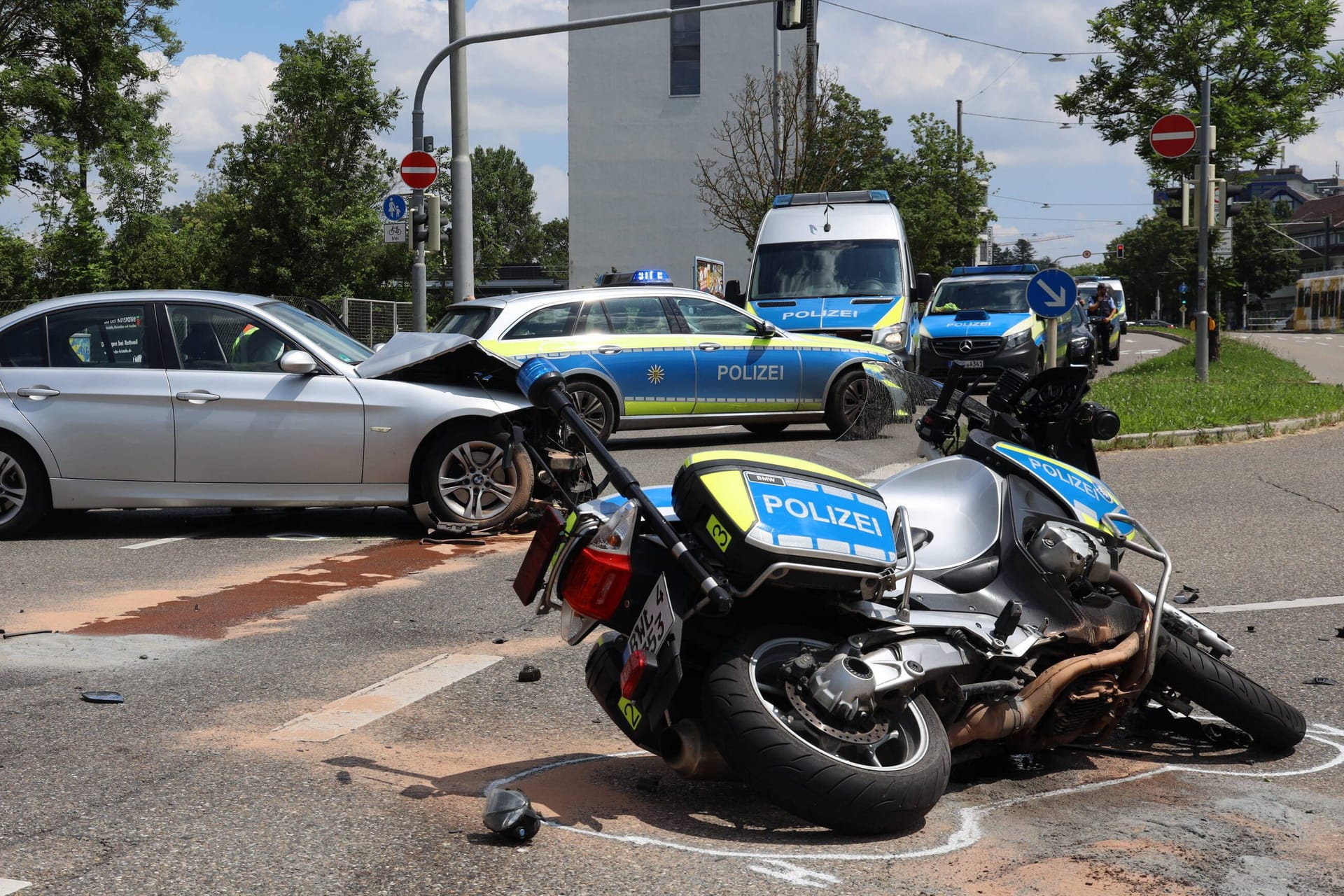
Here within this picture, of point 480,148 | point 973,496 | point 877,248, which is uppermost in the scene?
point 480,148

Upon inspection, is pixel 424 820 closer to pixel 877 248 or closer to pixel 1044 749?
pixel 1044 749

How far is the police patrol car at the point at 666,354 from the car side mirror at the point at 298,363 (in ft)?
16.1

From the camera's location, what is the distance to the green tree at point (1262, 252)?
10662 centimetres

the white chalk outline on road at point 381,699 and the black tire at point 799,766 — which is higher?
the black tire at point 799,766

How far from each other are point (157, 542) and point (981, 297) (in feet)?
57.9

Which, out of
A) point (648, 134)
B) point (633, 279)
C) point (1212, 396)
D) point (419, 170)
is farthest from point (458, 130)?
point (648, 134)

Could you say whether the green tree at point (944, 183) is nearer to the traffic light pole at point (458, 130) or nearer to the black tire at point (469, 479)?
the traffic light pole at point (458, 130)

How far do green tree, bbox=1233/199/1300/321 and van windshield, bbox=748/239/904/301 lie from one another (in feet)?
311

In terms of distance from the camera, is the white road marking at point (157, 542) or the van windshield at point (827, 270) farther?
the van windshield at point (827, 270)

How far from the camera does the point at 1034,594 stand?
165 inches

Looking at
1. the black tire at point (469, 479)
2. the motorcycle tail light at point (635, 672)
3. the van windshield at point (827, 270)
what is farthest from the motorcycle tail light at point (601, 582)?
the van windshield at point (827, 270)

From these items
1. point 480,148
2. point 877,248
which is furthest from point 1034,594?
point 480,148

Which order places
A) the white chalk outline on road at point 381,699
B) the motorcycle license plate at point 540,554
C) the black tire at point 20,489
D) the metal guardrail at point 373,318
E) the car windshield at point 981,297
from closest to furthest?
the motorcycle license plate at point 540,554, the white chalk outline on road at point 381,699, the black tire at point 20,489, the car windshield at point 981,297, the metal guardrail at point 373,318

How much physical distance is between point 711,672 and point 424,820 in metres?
0.92
